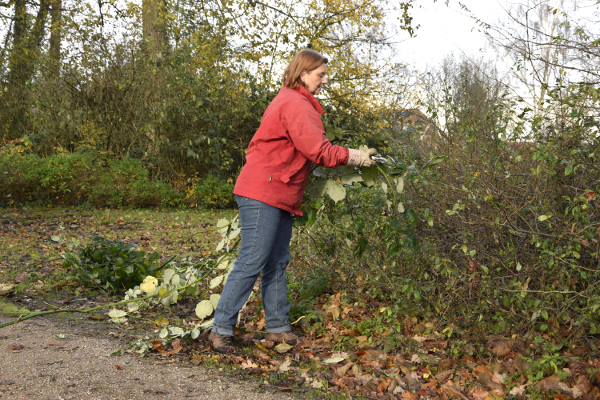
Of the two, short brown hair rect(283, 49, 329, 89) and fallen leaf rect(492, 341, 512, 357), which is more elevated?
short brown hair rect(283, 49, 329, 89)

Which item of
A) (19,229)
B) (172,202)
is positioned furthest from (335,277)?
(172,202)

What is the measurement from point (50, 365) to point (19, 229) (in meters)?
6.92

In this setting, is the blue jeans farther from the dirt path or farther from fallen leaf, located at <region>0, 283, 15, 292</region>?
fallen leaf, located at <region>0, 283, 15, 292</region>

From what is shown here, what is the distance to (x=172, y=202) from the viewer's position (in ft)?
41.0

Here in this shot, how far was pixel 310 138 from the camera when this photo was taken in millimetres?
3051

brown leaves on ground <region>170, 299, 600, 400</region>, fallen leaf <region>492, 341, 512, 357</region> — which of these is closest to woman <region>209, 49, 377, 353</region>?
brown leaves on ground <region>170, 299, 600, 400</region>

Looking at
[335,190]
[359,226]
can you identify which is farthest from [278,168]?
[359,226]

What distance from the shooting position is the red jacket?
3.07 meters

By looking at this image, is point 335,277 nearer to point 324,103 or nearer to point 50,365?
point 50,365

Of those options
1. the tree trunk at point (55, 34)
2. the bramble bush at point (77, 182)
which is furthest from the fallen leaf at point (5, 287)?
the tree trunk at point (55, 34)

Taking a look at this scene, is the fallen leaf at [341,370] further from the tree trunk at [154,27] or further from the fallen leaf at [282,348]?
the tree trunk at [154,27]

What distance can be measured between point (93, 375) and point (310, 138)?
185cm

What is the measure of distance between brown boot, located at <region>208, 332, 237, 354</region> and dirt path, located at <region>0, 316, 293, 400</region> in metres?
0.25

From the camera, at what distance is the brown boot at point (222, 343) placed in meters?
3.36
